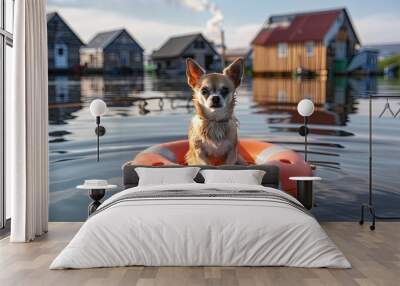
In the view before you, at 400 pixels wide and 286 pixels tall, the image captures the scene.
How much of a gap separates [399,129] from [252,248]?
6.43 meters

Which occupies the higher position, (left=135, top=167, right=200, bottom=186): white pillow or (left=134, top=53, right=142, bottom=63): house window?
(left=134, top=53, right=142, bottom=63): house window

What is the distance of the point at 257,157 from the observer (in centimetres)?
615

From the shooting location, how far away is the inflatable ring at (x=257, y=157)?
537 cm

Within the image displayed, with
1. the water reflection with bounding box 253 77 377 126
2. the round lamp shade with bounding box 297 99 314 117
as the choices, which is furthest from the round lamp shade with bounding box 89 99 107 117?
the water reflection with bounding box 253 77 377 126

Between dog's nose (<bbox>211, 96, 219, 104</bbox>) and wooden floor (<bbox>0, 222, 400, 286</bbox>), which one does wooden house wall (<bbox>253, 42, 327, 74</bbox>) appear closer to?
dog's nose (<bbox>211, 96, 219, 104</bbox>)

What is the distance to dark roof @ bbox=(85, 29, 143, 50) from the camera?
9.23 metres

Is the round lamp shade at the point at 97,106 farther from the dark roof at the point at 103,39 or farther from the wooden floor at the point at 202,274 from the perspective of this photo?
the dark roof at the point at 103,39

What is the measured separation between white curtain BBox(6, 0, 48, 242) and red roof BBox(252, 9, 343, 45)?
5.46 m

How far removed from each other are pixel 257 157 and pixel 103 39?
425 centimetres

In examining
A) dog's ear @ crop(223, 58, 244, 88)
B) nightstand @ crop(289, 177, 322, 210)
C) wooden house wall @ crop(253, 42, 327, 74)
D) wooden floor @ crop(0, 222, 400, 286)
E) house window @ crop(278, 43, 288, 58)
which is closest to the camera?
wooden floor @ crop(0, 222, 400, 286)

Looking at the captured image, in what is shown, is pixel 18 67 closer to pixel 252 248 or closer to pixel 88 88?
pixel 252 248

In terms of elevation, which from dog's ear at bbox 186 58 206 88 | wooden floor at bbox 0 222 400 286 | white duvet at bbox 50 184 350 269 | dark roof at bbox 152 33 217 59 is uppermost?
dark roof at bbox 152 33 217 59

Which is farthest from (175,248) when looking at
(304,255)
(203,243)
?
(304,255)

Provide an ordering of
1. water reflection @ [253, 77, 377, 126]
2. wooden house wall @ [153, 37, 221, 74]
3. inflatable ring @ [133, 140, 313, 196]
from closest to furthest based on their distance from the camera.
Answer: inflatable ring @ [133, 140, 313, 196], wooden house wall @ [153, 37, 221, 74], water reflection @ [253, 77, 377, 126]
